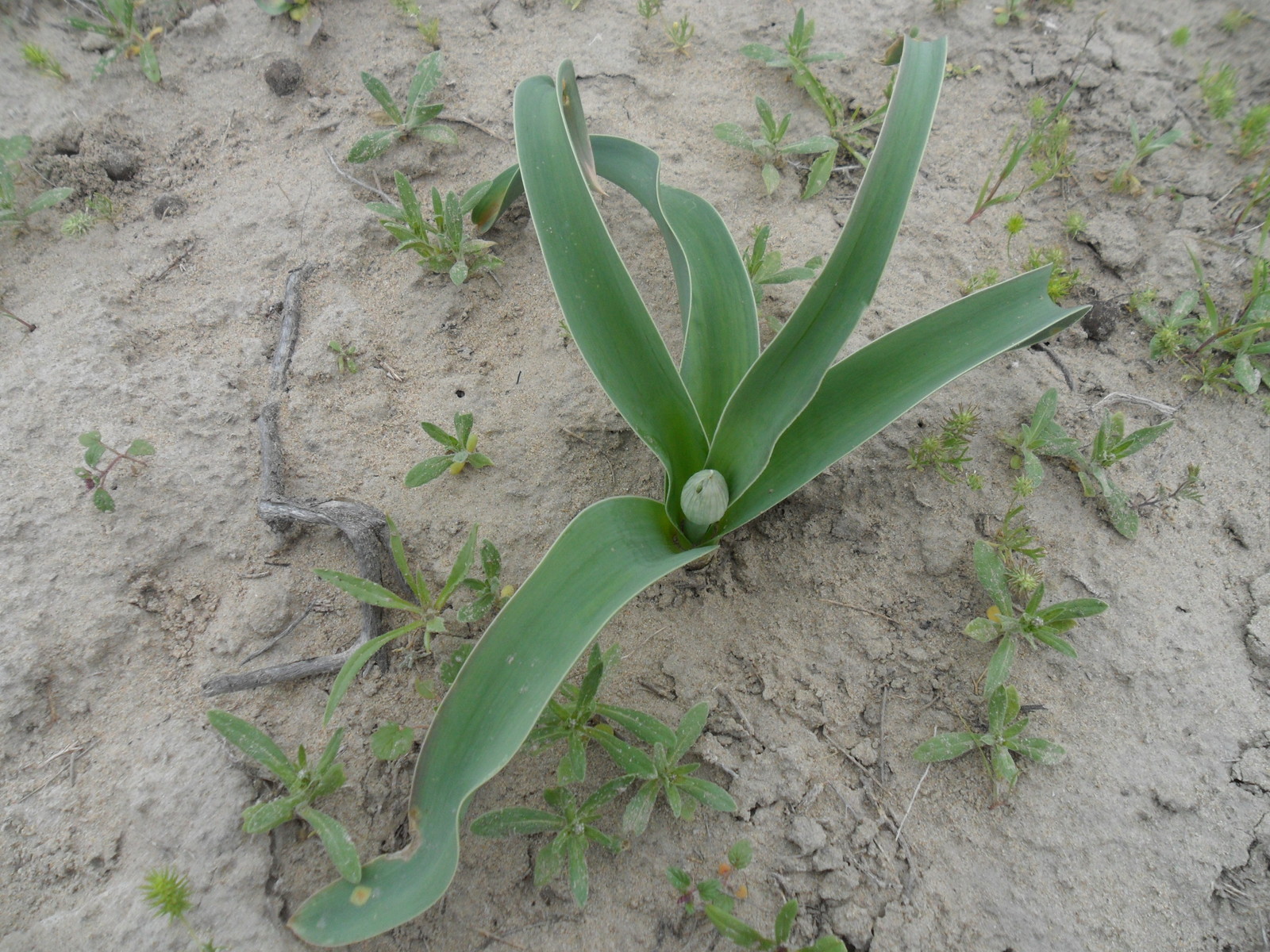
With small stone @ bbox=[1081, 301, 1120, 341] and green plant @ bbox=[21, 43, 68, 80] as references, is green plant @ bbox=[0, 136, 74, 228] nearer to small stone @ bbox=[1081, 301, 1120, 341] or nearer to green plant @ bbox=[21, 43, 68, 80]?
green plant @ bbox=[21, 43, 68, 80]

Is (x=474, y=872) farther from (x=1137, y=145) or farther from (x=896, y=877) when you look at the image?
(x=1137, y=145)

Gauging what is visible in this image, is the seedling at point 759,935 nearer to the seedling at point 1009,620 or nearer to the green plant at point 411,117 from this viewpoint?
the seedling at point 1009,620

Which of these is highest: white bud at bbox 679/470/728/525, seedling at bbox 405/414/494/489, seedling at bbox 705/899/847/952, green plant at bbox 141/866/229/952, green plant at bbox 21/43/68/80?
green plant at bbox 21/43/68/80

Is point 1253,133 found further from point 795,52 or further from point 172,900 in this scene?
point 172,900

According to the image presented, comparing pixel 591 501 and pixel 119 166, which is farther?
pixel 119 166

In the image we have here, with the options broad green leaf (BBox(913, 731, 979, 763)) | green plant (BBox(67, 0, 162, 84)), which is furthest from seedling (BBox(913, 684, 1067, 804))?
green plant (BBox(67, 0, 162, 84))

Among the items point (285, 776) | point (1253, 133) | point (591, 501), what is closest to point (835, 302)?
point (591, 501)
